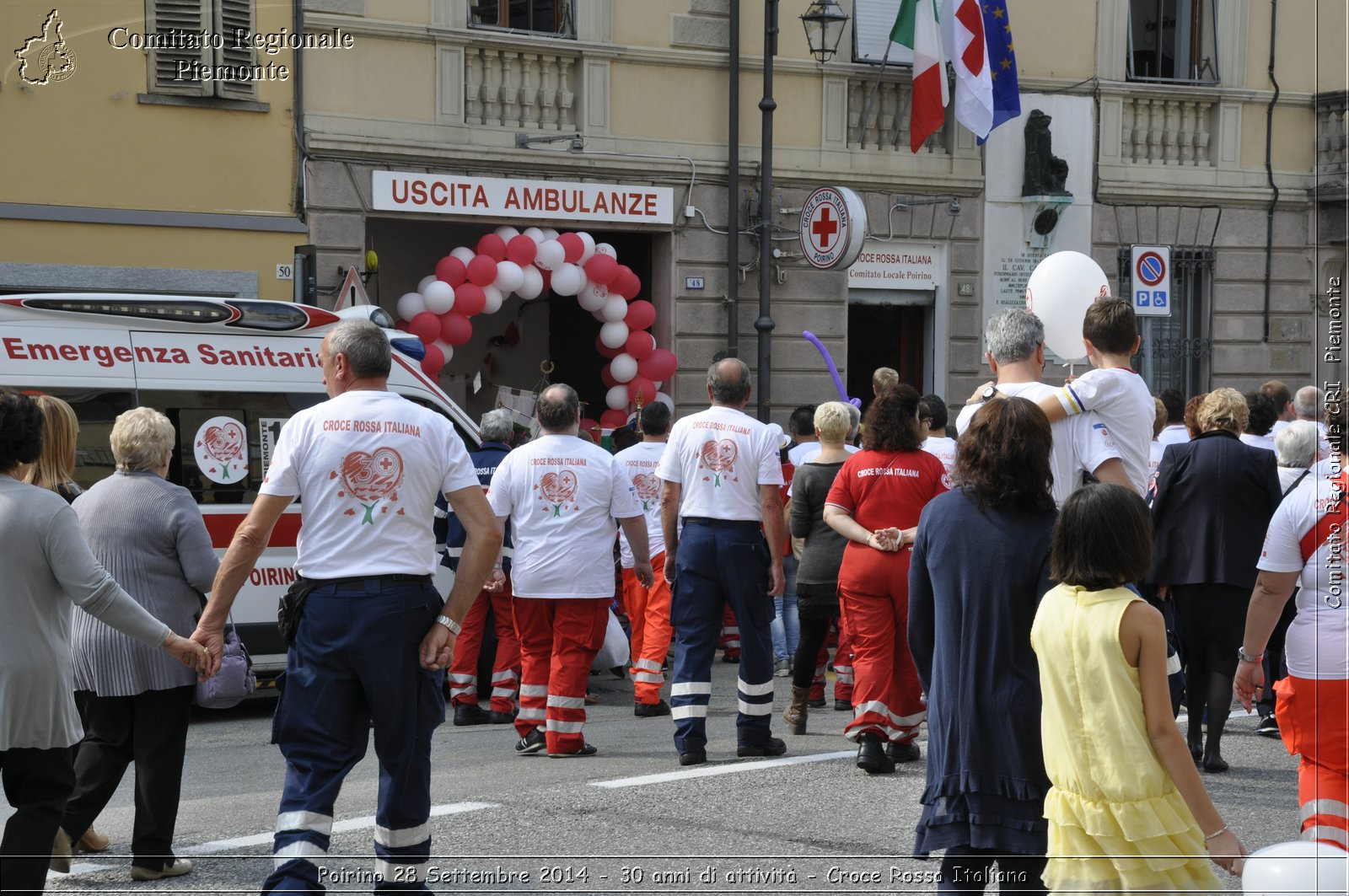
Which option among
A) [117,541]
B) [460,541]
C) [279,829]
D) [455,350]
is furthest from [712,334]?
[279,829]

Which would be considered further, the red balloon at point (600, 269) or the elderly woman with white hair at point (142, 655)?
the red balloon at point (600, 269)

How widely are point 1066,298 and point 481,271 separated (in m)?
8.44

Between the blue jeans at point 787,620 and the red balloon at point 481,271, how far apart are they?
4.95 metres

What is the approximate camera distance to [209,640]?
5.56 metres

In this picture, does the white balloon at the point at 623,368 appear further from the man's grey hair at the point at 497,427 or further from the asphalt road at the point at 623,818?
the asphalt road at the point at 623,818

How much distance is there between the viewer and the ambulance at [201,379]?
9.23 metres

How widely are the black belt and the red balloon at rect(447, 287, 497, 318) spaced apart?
23.9ft

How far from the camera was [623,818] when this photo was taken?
22.1ft

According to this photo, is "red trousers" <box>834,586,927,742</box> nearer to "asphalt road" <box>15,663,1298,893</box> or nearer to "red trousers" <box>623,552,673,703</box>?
"asphalt road" <box>15,663,1298,893</box>

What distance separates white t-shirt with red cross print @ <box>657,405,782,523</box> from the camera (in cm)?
832

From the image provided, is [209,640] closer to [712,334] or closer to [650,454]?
[650,454]

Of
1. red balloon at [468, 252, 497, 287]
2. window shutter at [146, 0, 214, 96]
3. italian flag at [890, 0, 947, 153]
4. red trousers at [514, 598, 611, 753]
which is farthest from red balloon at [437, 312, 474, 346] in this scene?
red trousers at [514, 598, 611, 753]

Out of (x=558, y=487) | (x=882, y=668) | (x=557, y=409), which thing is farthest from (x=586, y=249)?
(x=882, y=668)

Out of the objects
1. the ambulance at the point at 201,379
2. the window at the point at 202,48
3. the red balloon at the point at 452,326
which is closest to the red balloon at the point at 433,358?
the red balloon at the point at 452,326
